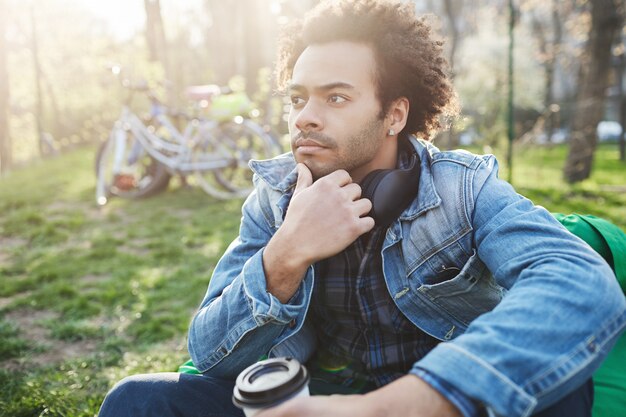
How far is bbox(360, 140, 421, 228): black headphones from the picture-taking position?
2014 millimetres

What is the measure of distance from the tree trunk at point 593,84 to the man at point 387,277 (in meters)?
7.78

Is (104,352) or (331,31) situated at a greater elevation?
(331,31)

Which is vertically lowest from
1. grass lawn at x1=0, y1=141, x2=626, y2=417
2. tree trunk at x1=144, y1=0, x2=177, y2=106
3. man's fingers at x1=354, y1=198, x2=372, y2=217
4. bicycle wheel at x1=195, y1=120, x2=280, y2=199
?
grass lawn at x1=0, y1=141, x2=626, y2=417

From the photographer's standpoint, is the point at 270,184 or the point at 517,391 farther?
the point at 270,184

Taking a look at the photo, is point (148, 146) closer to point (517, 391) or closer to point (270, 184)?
point (270, 184)

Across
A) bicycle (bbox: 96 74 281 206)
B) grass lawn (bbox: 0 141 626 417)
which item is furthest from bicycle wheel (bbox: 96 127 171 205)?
grass lawn (bbox: 0 141 626 417)

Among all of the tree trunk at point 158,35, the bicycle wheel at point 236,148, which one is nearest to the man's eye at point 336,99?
the bicycle wheel at point 236,148

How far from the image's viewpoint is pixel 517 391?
4.50 ft

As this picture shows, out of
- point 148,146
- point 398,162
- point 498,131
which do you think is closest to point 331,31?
point 398,162

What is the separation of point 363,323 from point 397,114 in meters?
0.93

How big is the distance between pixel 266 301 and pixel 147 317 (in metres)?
2.87

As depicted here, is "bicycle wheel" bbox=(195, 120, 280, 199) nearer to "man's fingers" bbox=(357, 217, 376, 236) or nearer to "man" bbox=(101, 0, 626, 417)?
"man" bbox=(101, 0, 626, 417)

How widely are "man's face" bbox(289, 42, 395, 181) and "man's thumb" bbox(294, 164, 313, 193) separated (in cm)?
7

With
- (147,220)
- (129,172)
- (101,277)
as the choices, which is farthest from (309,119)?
(129,172)
